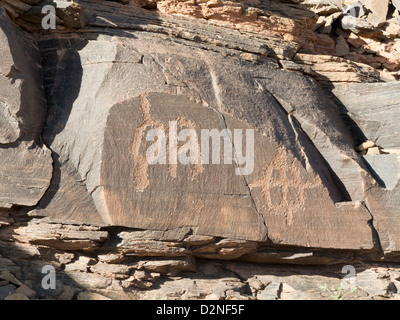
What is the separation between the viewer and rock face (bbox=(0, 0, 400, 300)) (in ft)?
17.7

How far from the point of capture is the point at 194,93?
600 centimetres

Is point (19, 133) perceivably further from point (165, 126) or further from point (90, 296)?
point (90, 296)

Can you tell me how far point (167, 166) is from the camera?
5602 mm

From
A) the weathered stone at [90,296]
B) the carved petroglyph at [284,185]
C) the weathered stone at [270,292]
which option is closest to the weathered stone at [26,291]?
the weathered stone at [90,296]

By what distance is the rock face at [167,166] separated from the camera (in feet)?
17.7

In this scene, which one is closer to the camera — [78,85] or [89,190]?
[89,190]

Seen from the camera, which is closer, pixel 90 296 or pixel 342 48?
pixel 90 296

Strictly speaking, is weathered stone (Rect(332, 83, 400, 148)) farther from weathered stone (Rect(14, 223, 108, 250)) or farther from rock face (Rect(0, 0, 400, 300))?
weathered stone (Rect(14, 223, 108, 250))

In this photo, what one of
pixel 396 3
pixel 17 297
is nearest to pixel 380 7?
pixel 396 3

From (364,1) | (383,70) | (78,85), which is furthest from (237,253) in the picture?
(364,1)

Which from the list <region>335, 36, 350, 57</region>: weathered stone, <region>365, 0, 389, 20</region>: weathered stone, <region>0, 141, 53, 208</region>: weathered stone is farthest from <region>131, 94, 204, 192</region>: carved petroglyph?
<region>365, 0, 389, 20</region>: weathered stone

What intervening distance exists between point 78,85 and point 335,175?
2898mm

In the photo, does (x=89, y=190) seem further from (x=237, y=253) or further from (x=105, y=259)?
(x=237, y=253)

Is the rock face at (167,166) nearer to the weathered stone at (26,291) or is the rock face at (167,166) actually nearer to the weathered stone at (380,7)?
the weathered stone at (26,291)
